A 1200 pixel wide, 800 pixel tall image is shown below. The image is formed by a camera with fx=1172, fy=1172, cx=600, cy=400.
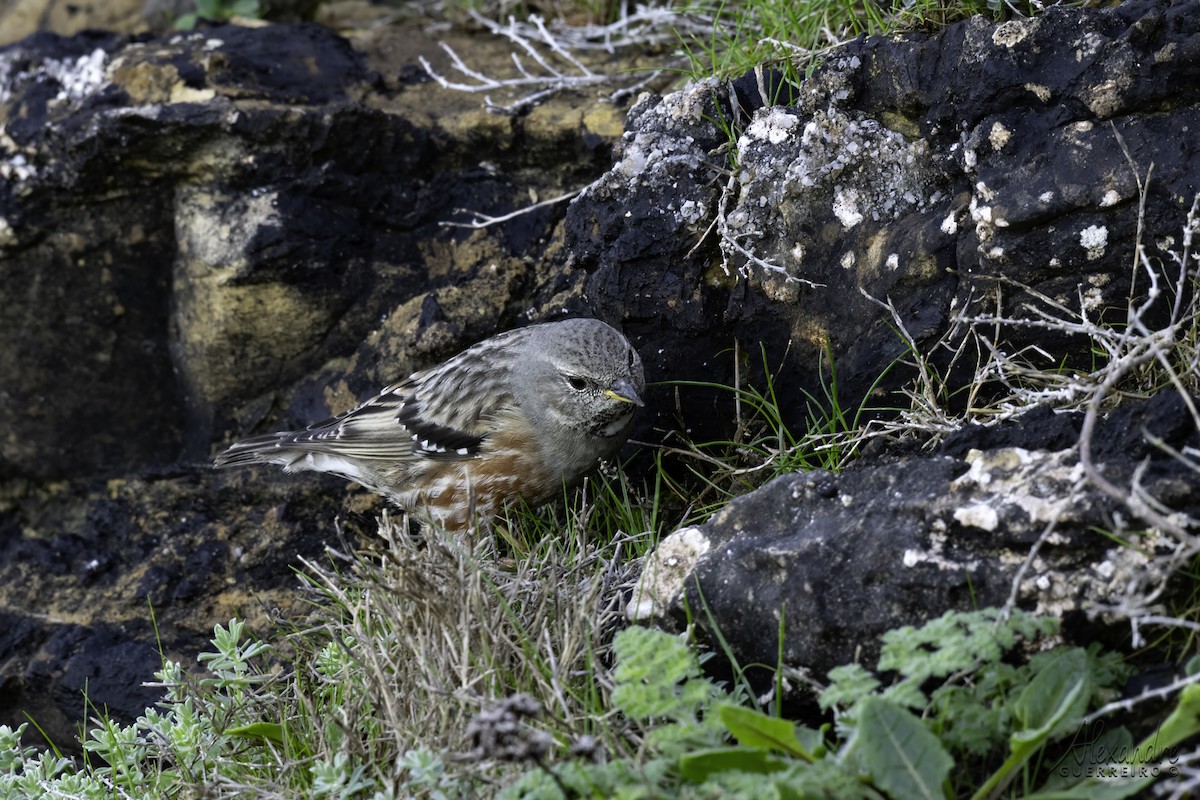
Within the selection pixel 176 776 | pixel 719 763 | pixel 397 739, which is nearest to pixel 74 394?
pixel 176 776

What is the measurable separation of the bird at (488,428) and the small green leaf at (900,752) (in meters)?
2.20

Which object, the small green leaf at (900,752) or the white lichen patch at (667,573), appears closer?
the small green leaf at (900,752)

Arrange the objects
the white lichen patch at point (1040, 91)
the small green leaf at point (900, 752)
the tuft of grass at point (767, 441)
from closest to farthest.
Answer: the small green leaf at point (900, 752) → the white lichen patch at point (1040, 91) → the tuft of grass at point (767, 441)

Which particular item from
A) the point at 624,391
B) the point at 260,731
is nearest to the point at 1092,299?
the point at 624,391

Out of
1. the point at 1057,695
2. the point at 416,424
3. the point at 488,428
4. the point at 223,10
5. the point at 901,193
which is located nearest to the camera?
the point at 1057,695

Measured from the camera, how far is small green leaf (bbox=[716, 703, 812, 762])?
2.59 metres

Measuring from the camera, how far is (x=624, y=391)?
4.59m

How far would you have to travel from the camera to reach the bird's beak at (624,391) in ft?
15.0

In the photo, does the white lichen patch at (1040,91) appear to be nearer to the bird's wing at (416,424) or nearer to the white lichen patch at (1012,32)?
the white lichen patch at (1012,32)

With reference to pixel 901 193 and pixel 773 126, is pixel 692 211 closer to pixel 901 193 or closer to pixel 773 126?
pixel 773 126

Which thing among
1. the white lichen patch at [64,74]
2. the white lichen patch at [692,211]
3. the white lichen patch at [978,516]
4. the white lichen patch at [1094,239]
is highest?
the white lichen patch at [64,74]

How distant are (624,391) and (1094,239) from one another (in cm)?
179

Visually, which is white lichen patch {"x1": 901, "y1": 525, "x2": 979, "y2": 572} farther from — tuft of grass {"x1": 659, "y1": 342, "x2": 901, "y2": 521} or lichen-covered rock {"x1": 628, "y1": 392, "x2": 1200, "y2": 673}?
tuft of grass {"x1": 659, "y1": 342, "x2": 901, "y2": 521}

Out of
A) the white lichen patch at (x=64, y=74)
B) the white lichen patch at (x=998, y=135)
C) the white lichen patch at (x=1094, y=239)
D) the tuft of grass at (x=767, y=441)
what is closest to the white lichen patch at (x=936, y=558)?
the tuft of grass at (x=767, y=441)
